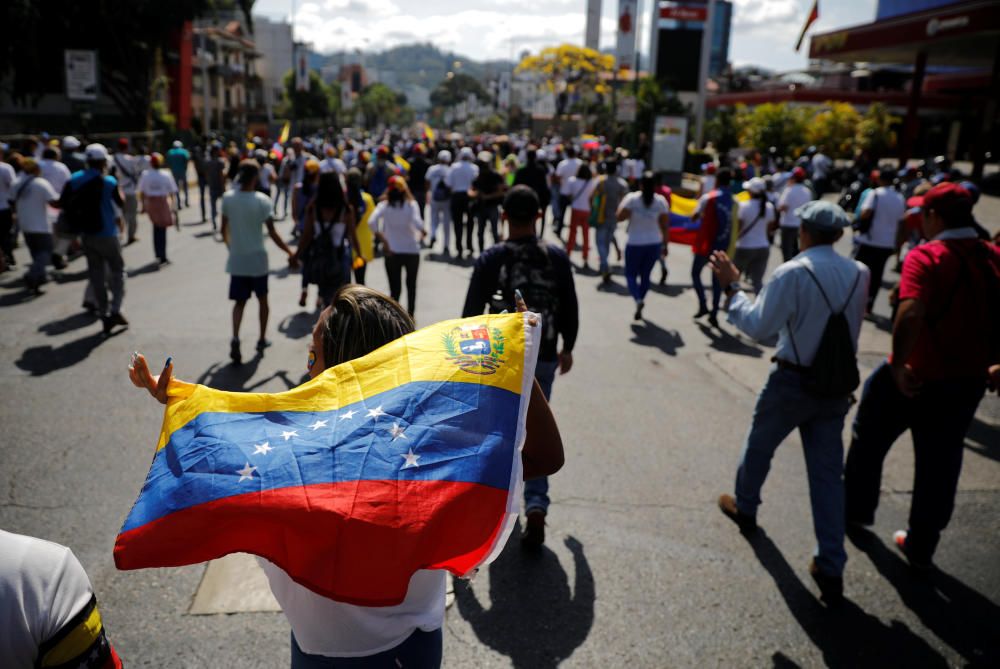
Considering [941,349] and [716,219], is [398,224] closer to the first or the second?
[716,219]

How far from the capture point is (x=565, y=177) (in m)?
14.7

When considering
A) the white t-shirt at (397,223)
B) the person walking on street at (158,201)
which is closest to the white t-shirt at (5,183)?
the person walking on street at (158,201)

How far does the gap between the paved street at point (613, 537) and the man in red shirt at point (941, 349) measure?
1.63ft

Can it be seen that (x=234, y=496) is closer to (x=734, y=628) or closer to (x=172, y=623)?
(x=172, y=623)

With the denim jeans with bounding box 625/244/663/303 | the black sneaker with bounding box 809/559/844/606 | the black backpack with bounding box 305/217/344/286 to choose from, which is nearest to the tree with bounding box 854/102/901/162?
the denim jeans with bounding box 625/244/663/303

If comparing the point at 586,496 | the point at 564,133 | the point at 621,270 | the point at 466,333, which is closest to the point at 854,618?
the point at 586,496

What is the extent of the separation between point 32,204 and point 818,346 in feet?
32.1

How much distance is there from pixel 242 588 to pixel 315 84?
250 feet

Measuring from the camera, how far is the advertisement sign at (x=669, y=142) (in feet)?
85.7

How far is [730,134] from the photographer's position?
3334 cm

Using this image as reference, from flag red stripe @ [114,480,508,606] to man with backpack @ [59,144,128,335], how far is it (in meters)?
7.07

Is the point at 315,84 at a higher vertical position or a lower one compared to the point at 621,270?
higher

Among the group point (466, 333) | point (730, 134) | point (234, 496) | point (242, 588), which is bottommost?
point (242, 588)

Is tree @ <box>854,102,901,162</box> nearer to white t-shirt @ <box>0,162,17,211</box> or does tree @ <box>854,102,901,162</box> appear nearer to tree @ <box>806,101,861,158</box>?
tree @ <box>806,101,861,158</box>
